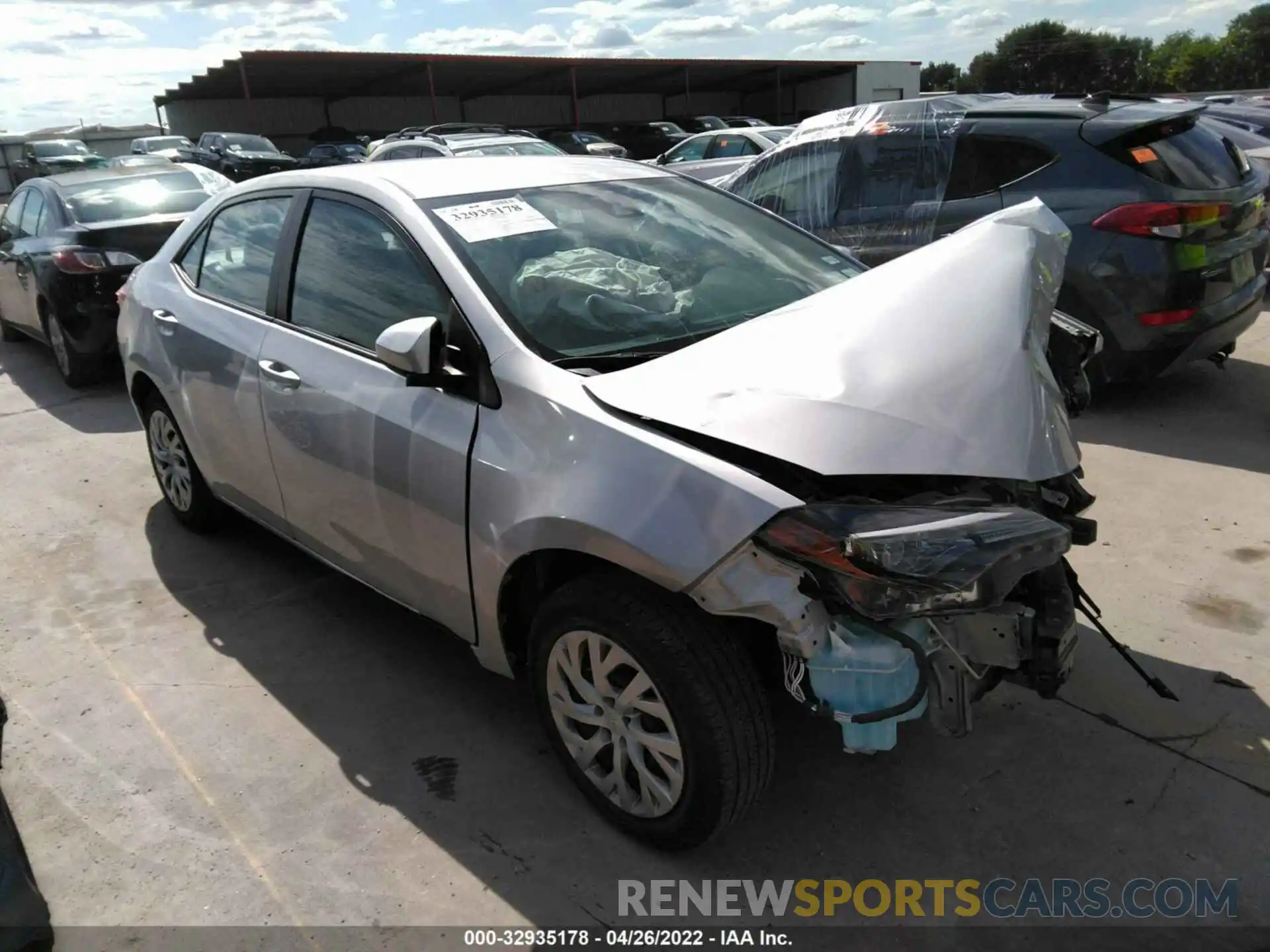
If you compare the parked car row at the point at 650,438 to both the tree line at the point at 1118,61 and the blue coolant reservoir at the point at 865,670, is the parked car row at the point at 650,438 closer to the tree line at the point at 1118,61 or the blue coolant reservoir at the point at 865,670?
the blue coolant reservoir at the point at 865,670

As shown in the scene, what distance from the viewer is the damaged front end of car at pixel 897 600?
2.12 m

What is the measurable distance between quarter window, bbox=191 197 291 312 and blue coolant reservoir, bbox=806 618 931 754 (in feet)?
8.48

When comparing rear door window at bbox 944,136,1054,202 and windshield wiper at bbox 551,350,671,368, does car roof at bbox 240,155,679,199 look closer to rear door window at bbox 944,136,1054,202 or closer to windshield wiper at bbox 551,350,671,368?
windshield wiper at bbox 551,350,671,368

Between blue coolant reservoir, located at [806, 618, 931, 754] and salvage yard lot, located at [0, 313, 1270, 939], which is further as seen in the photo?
salvage yard lot, located at [0, 313, 1270, 939]

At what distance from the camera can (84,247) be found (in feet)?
24.0

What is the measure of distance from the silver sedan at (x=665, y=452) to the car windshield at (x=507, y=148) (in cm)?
1018

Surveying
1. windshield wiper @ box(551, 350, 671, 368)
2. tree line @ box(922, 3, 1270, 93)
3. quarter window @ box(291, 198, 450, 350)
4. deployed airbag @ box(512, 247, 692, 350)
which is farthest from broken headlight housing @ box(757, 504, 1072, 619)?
tree line @ box(922, 3, 1270, 93)

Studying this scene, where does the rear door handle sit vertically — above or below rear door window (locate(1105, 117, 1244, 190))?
below

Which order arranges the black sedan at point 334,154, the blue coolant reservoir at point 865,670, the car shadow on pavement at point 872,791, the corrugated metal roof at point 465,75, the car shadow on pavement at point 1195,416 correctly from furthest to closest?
the corrugated metal roof at point 465,75 < the black sedan at point 334,154 < the car shadow on pavement at point 1195,416 < the car shadow on pavement at point 872,791 < the blue coolant reservoir at point 865,670

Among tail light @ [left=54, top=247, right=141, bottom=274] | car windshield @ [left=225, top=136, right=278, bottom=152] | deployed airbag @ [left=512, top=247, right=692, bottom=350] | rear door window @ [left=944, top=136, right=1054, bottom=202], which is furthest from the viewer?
car windshield @ [left=225, top=136, right=278, bottom=152]

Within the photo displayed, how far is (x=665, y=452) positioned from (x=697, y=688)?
56cm

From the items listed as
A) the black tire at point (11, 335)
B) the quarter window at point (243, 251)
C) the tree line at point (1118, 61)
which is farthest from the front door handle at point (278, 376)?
the tree line at point (1118, 61)

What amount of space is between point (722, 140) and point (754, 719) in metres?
13.4

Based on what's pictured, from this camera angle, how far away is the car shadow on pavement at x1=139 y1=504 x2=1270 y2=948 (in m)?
2.52
